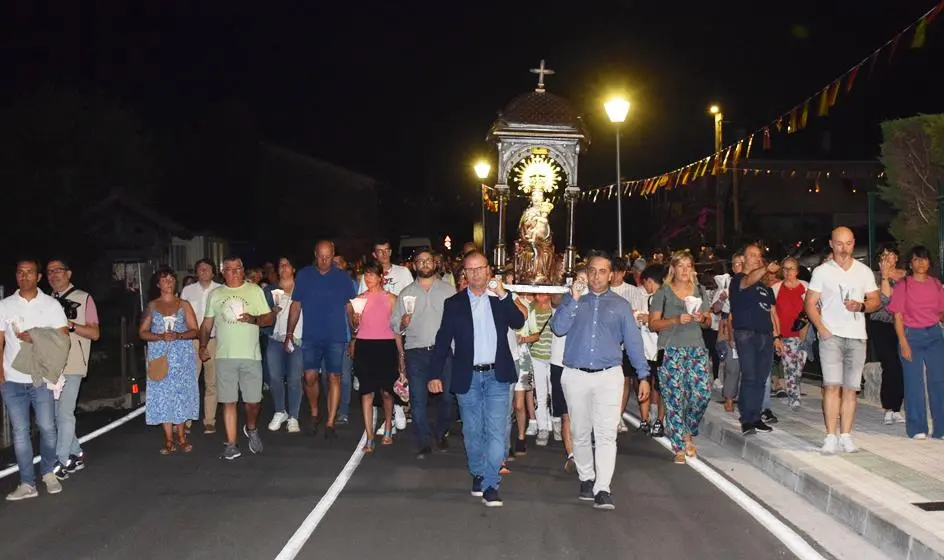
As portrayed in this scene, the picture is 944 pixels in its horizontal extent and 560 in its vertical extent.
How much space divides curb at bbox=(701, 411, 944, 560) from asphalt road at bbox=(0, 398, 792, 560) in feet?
2.19

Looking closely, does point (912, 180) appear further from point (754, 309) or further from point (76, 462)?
point (76, 462)

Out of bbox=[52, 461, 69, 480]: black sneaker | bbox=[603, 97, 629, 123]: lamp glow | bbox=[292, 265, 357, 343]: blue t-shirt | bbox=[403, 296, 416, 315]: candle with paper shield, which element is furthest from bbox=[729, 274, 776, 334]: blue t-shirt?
bbox=[603, 97, 629, 123]: lamp glow

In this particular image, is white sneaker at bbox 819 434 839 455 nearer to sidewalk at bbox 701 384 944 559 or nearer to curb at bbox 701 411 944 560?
sidewalk at bbox 701 384 944 559

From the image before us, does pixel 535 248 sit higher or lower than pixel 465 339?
higher

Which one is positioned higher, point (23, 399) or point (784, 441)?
point (23, 399)

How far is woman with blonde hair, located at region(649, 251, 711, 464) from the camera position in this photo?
10.1 m

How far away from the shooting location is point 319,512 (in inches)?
312

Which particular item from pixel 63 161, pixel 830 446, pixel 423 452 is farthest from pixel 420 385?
pixel 63 161

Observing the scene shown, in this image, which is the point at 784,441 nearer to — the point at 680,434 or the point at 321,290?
the point at 680,434

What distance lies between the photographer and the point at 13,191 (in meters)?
27.0

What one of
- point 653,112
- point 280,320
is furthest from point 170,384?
point 653,112

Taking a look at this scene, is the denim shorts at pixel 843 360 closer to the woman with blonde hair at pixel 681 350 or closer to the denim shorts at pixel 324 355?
the woman with blonde hair at pixel 681 350

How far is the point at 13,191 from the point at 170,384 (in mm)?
18853

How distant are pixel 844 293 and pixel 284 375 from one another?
6561 mm
